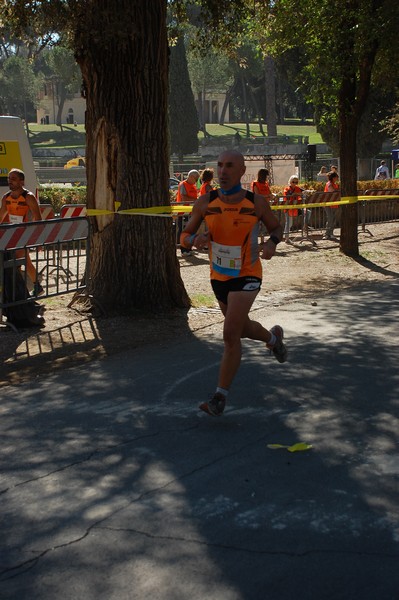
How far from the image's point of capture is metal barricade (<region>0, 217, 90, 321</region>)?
10.8 m

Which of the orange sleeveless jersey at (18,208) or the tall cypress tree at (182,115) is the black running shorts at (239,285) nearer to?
the orange sleeveless jersey at (18,208)

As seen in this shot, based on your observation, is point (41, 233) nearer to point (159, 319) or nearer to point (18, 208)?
point (18, 208)

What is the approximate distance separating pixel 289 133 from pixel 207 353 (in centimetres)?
9848

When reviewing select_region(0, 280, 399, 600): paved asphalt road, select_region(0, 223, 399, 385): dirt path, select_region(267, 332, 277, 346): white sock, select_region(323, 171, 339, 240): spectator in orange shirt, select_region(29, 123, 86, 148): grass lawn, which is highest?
select_region(29, 123, 86, 148): grass lawn

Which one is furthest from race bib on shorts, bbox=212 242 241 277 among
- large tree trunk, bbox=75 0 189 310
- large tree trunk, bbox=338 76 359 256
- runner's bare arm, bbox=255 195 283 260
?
large tree trunk, bbox=338 76 359 256

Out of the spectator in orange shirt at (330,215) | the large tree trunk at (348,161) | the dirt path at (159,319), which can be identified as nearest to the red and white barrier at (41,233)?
the dirt path at (159,319)

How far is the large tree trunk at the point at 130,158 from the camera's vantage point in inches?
464

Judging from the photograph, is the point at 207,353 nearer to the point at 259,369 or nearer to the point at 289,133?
the point at 259,369

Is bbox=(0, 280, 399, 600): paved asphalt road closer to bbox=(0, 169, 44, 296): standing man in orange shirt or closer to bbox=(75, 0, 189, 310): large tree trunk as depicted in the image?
bbox=(75, 0, 189, 310): large tree trunk

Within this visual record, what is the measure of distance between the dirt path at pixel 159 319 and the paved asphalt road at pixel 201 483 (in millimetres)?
849

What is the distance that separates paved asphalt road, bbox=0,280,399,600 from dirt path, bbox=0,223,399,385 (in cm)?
85

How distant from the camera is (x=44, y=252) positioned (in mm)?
11953

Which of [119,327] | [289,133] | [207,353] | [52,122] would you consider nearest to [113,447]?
[207,353]

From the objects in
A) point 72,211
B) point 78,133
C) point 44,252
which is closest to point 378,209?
point 72,211
